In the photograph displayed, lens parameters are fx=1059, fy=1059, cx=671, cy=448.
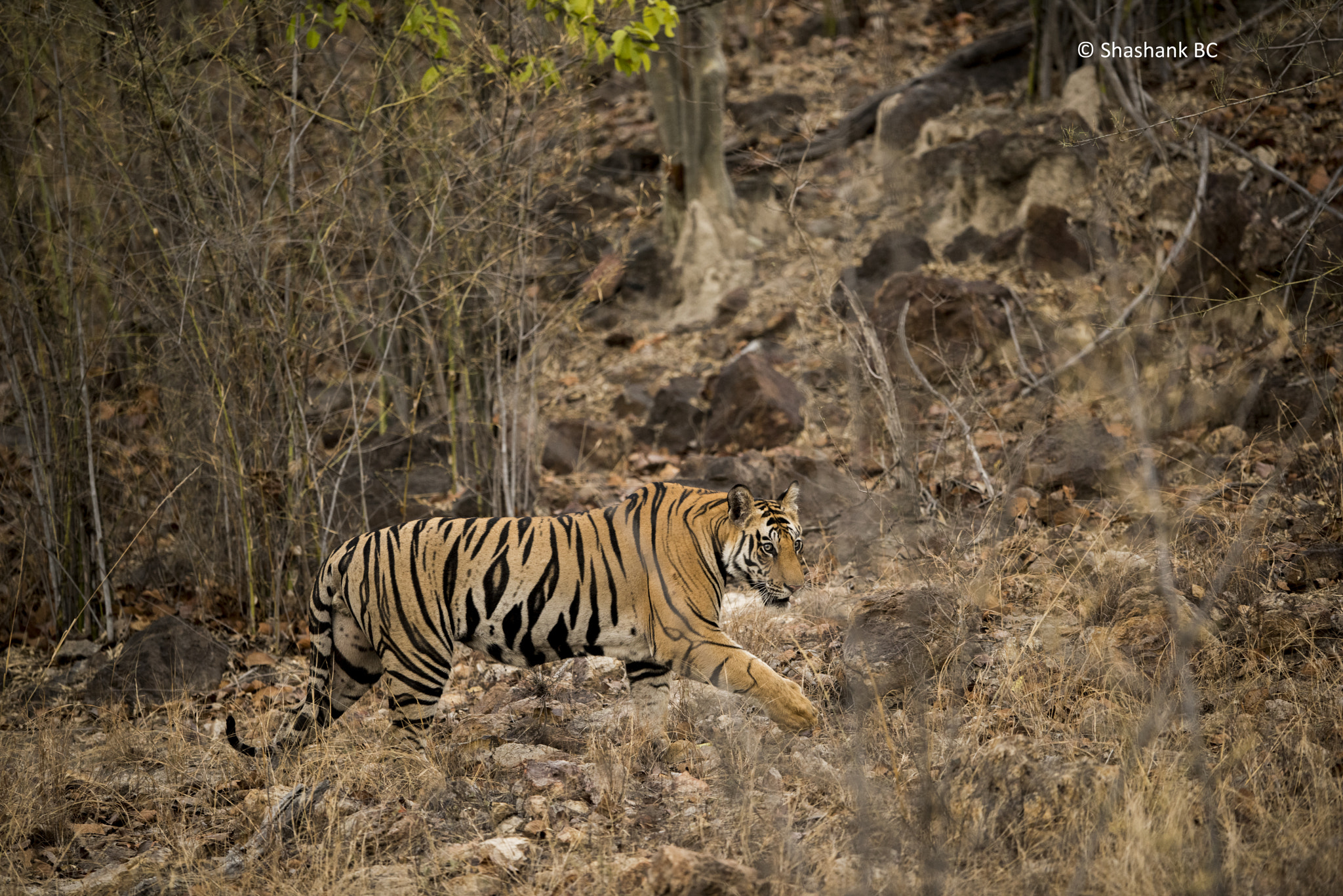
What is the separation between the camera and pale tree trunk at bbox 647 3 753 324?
13.5 meters

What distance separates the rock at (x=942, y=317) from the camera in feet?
32.8

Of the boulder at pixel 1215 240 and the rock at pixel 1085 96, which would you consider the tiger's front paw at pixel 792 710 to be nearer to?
the boulder at pixel 1215 240

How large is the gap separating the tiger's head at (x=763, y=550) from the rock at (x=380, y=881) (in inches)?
80.3

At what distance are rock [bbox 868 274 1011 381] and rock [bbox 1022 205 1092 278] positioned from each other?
1002 mm

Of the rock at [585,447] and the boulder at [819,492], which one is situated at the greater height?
the boulder at [819,492]

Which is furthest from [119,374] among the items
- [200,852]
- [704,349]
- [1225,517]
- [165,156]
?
[1225,517]

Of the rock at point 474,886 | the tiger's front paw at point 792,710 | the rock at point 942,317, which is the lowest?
the rock at point 474,886

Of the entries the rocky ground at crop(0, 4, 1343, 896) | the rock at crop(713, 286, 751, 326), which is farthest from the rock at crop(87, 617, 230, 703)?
the rock at crop(713, 286, 751, 326)

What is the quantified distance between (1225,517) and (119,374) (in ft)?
26.0

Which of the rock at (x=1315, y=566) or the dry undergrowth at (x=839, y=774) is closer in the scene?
the dry undergrowth at (x=839, y=774)

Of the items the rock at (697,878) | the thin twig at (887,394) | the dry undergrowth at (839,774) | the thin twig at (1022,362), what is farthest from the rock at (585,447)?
the rock at (697,878)

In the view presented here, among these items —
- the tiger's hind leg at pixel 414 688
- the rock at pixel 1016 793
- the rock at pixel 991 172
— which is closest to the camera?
the rock at pixel 1016 793

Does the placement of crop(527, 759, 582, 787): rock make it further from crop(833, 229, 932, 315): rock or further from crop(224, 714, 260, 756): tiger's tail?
crop(833, 229, 932, 315): rock

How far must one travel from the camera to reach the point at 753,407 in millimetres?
10086
